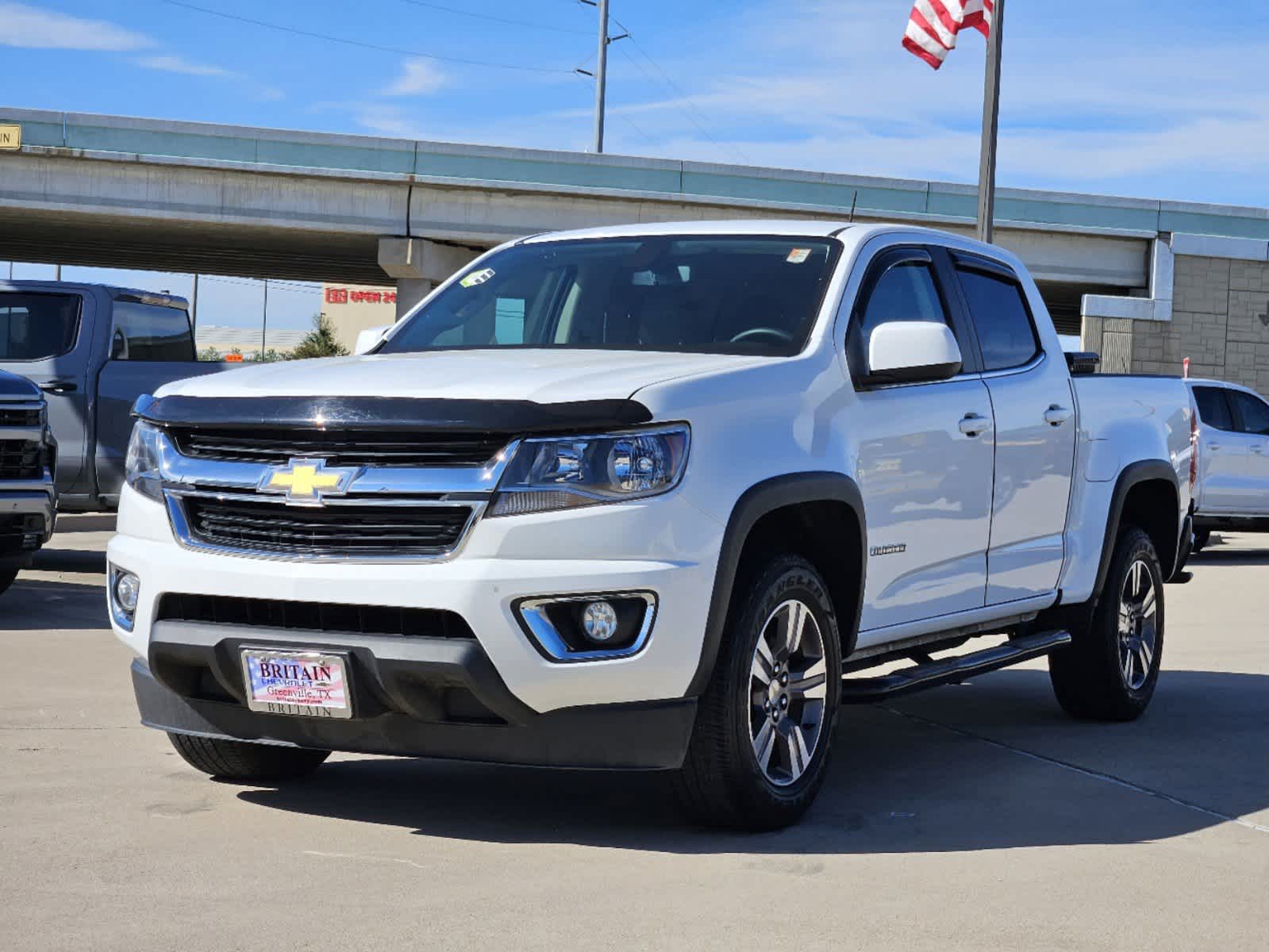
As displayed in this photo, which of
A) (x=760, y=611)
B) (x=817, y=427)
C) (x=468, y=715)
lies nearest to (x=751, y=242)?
(x=817, y=427)

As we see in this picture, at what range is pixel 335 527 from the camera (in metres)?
4.91

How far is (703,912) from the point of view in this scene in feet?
14.5

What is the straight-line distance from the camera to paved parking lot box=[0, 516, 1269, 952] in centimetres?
428

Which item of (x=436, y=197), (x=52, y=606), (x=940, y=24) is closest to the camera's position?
(x=52, y=606)

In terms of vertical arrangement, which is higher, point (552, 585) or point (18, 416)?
point (18, 416)

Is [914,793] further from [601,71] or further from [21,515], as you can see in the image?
[601,71]

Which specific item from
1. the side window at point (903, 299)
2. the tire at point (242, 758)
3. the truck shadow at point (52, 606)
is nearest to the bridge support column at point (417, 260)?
the truck shadow at point (52, 606)

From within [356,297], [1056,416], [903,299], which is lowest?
[1056,416]

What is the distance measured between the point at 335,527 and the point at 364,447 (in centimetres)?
24

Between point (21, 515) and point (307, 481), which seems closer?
point (307, 481)

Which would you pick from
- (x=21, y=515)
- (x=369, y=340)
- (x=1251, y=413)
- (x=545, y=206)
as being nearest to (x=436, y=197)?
(x=545, y=206)

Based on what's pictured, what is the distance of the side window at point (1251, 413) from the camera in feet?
63.0

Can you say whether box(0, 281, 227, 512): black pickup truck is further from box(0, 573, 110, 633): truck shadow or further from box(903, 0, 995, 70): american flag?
box(903, 0, 995, 70): american flag

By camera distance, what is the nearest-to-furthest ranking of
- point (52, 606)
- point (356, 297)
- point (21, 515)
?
point (21, 515) < point (52, 606) < point (356, 297)
